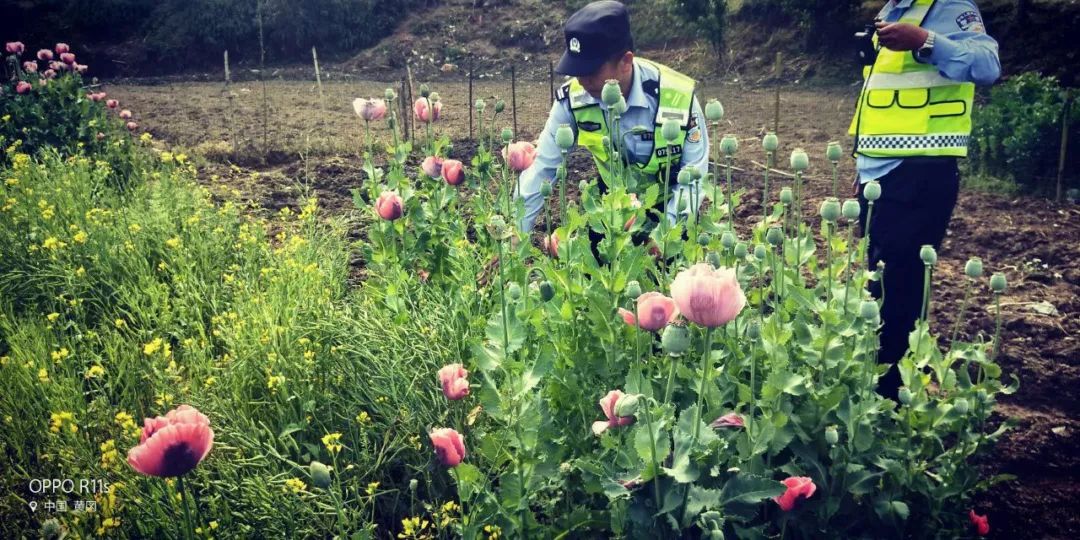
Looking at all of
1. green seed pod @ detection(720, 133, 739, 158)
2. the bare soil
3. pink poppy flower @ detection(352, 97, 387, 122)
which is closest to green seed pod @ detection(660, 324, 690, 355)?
green seed pod @ detection(720, 133, 739, 158)

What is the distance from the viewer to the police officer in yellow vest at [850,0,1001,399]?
2.61m

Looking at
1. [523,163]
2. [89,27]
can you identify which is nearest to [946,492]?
[523,163]

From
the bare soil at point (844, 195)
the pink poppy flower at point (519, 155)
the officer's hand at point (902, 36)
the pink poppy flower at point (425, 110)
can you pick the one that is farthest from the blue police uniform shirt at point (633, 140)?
the bare soil at point (844, 195)

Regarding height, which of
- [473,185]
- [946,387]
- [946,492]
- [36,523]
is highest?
[473,185]

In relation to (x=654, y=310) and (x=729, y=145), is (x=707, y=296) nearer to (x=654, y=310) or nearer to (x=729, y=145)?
(x=654, y=310)

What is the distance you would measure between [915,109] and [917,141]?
104mm

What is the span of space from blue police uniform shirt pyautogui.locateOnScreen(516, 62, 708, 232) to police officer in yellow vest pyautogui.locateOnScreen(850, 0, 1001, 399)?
1.79 ft

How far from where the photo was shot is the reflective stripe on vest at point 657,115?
2908 millimetres

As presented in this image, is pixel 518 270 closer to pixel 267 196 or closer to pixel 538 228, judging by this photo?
pixel 538 228

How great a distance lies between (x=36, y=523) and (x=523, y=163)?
1.68 metres

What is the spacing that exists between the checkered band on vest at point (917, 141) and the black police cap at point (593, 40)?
0.88 meters

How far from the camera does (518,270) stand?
2498 millimetres

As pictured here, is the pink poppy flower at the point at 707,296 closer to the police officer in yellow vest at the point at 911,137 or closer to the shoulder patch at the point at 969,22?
the police officer in yellow vest at the point at 911,137

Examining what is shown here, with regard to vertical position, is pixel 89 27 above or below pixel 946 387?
above
